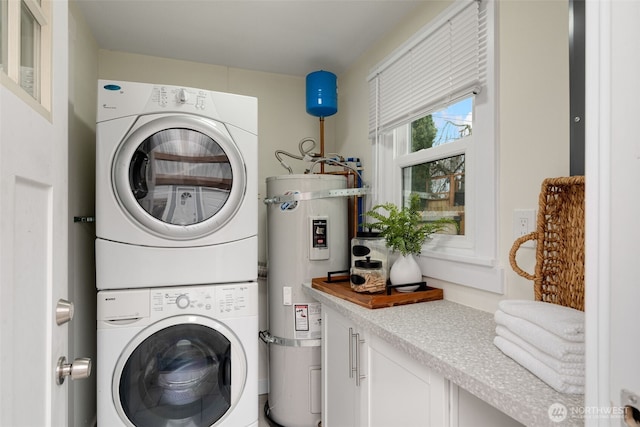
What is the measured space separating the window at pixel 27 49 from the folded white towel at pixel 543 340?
109cm

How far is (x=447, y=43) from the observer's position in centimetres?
151

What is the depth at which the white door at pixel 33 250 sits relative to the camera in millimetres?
477

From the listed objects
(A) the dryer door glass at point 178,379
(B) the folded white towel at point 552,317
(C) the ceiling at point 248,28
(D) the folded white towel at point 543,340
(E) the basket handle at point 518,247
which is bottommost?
(A) the dryer door glass at point 178,379

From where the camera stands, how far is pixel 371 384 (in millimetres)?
1296

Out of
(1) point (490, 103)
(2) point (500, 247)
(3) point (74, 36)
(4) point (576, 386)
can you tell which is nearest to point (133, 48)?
(3) point (74, 36)

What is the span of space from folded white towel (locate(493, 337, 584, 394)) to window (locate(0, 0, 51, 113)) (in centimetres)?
112

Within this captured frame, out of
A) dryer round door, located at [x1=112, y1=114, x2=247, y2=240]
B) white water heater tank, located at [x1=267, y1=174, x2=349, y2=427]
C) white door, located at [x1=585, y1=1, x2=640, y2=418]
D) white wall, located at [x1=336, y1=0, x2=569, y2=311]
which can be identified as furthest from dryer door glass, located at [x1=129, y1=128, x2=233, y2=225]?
white door, located at [x1=585, y1=1, x2=640, y2=418]

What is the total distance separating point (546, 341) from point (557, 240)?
42 centimetres

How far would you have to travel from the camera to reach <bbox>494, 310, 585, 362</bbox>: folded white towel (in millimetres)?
705

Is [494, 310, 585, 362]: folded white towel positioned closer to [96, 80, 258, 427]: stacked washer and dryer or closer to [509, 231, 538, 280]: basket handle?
[509, 231, 538, 280]: basket handle

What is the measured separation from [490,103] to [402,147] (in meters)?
0.74

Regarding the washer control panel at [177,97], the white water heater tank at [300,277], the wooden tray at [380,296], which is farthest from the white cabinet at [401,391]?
the washer control panel at [177,97]

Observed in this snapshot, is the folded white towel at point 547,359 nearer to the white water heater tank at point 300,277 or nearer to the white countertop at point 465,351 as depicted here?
the white countertop at point 465,351

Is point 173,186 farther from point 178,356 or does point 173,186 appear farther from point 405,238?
point 405,238
